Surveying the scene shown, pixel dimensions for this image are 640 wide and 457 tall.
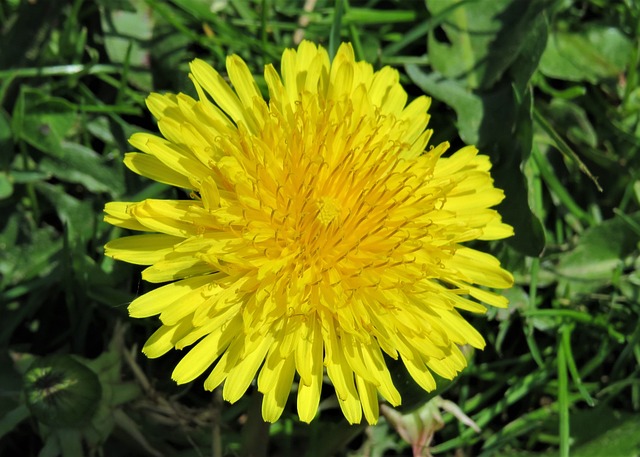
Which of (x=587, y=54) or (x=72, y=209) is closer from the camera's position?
(x=72, y=209)

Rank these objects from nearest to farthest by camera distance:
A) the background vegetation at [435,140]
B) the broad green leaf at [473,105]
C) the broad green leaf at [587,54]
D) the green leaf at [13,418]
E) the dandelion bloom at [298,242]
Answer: the dandelion bloom at [298,242]
the green leaf at [13,418]
the background vegetation at [435,140]
the broad green leaf at [473,105]
the broad green leaf at [587,54]

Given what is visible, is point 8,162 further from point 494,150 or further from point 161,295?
point 494,150

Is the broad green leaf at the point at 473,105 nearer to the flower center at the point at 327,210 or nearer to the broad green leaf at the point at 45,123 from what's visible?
the flower center at the point at 327,210

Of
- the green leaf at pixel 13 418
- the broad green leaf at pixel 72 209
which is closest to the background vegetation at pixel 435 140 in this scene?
the broad green leaf at pixel 72 209

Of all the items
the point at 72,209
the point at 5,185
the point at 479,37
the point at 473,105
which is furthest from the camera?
the point at 479,37

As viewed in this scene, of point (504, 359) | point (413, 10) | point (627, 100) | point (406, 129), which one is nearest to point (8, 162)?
point (406, 129)

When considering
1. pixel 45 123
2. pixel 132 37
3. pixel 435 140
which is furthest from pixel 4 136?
pixel 435 140

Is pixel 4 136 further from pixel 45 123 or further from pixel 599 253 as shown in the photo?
pixel 599 253
